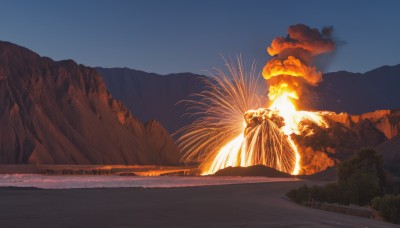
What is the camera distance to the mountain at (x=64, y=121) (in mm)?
83000

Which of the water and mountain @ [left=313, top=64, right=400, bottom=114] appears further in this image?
mountain @ [left=313, top=64, right=400, bottom=114]

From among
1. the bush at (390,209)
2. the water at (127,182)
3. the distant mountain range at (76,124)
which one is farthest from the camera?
the distant mountain range at (76,124)

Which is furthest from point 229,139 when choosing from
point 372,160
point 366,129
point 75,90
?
point 75,90

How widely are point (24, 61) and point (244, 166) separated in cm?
5690

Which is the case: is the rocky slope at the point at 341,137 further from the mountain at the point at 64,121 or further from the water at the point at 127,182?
the mountain at the point at 64,121

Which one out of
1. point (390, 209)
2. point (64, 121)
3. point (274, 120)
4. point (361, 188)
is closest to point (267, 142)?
point (274, 120)

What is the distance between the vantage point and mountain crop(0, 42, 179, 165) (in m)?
83.0

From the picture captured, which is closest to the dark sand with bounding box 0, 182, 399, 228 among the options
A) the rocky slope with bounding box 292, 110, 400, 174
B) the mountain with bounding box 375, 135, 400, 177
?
the mountain with bounding box 375, 135, 400, 177

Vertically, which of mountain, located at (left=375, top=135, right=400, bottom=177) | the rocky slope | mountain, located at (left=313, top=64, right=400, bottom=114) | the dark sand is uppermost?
mountain, located at (left=313, top=64, right=400, bottom=114)

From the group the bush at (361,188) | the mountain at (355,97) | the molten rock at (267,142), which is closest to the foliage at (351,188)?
the bush at (361,188)

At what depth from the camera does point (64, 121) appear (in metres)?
92.1

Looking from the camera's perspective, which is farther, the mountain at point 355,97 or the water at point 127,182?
the mountain at point 355,97

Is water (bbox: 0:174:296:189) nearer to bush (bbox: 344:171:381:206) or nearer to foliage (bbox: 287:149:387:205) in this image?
foliage (bbox: 287:149:387:205)

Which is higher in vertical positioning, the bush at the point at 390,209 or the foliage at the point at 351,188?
the foliage at the point at 351,188
